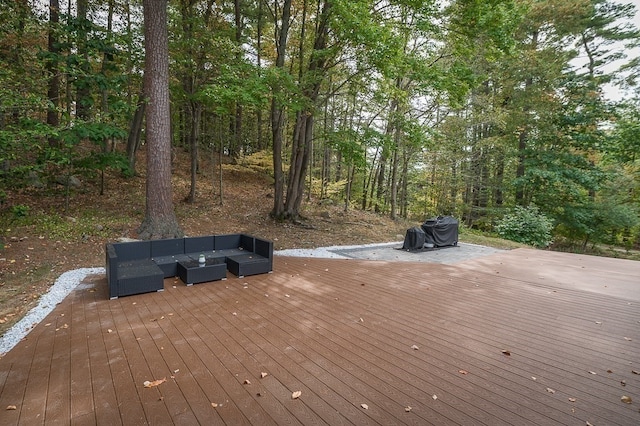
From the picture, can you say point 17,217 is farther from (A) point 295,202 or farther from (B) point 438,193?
(B) point 438,193

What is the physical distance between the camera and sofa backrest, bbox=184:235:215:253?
5328 mm

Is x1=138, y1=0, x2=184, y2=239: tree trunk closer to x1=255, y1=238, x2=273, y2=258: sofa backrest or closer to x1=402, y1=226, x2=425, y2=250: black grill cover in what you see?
x1=255, y1=238, x2=273, y2=258: sofa backrest

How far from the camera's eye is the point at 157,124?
19.4 feet

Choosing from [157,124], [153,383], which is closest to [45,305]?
[153,383]

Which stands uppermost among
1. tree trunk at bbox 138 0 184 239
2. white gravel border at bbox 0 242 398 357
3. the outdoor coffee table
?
tree trunk at bbox 138 0 184 239

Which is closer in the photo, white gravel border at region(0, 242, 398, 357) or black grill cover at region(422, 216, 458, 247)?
white gravel border at region(0, 242, 398, 357)

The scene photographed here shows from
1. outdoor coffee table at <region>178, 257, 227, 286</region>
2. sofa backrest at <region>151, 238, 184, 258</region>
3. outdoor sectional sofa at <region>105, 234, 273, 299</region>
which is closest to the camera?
outdoor sectional sofa at <region>105, 234, 273, 299</region>

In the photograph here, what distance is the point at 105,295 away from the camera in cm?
394

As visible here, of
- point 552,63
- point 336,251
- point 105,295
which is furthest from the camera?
point 552,63

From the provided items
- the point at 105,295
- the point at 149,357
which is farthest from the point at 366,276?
the point at 105,295

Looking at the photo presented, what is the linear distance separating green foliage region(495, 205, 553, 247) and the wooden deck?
6557mm

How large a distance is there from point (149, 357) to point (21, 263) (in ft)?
13.2

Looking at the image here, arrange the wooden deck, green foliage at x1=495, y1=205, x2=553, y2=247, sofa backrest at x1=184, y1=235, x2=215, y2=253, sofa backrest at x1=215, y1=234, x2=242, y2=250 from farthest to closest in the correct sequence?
green foliage at x1=495, y1=205, x2=553, y2=247 < sofa backrest at x1=215, y1=234, x2=242, y2=250 < sofa backrest at x1=184, y1=235, x2=215, y2=253 < the wooden deck

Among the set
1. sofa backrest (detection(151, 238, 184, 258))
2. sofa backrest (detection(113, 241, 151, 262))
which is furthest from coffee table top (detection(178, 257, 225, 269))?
sofa backrest (detection(113, 241, 151, 262))
